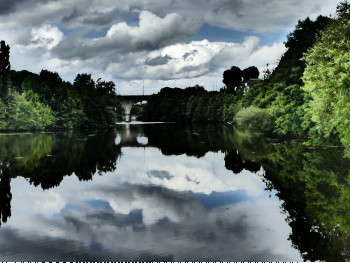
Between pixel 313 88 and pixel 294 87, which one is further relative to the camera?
pixel 294 87

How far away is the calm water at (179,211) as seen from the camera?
9.46 m

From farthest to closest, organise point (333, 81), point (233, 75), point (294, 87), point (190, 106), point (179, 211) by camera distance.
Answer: point (233, 75), point (190, 106), point (294, 87), point (333, 81), point (179, 211)

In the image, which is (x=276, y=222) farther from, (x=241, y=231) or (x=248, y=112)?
(x=248, y=112)

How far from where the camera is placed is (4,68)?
72.2 m

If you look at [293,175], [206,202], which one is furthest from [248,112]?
[206,202]

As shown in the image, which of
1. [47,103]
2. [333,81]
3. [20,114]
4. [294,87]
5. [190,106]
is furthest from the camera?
[190,106]

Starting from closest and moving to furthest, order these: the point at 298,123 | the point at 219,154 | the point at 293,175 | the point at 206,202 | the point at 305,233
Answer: the point at 305,233 → the point at 206,202 → the point at 293,175 → the point at 219,154 → the point at 298,123

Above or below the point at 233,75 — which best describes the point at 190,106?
below

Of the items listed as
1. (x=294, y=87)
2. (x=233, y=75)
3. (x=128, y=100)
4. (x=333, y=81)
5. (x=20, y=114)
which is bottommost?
(x=333, y=81)

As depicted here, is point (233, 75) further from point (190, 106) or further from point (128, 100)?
point (128, 100)

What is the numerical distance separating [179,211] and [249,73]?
14986 cm

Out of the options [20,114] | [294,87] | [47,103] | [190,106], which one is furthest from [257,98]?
[190,106]

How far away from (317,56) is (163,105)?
133329 millimetres

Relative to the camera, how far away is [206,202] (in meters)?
14.7
